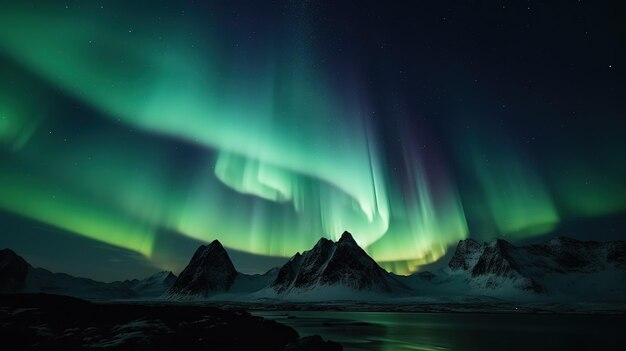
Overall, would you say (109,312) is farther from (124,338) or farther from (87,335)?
(124,338)

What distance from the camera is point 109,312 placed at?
49.8 meters

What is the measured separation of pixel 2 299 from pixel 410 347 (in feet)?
189

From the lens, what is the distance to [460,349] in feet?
175

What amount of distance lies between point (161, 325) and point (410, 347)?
3409 cm

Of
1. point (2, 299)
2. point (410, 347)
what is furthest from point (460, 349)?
point (2, 299)

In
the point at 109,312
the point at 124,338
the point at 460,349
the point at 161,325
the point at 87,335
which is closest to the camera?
the point at 124,338

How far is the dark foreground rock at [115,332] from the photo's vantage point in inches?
1420

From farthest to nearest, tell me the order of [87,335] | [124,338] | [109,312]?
[109,312], [87,335], [124,338]

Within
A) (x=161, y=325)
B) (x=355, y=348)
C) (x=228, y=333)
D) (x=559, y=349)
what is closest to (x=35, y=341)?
(x=161, y=325)

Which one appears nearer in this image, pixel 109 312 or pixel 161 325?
pixel 161 325

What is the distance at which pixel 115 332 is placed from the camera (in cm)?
3938

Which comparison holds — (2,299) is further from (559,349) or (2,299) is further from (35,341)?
(559,349)

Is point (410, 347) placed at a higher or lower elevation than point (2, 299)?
lower

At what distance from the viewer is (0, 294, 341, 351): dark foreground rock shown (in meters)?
36.1
